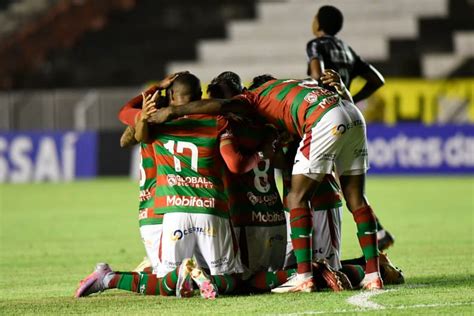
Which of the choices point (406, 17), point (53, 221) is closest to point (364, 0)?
point (406, 17)

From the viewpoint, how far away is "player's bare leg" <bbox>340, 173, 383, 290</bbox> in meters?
8.04

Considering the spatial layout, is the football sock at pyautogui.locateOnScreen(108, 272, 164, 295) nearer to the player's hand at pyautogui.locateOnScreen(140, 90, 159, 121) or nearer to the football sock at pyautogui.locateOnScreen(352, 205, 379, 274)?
the player's hand at pyautogui.locateOnScreen(140, 90, 159, 121)

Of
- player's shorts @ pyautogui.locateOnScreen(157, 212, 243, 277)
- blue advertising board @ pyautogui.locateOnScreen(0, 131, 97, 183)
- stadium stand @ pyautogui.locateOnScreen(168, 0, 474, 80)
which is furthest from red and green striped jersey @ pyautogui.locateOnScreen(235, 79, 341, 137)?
stadium stand @ pyautogui.locateOnScreen(168, 0, 474, 80)

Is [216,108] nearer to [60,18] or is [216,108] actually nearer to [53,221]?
[53,221]

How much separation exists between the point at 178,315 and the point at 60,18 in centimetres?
2525

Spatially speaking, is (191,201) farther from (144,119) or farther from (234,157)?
(144,119)

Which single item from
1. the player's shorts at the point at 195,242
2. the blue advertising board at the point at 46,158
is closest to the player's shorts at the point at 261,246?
the player's shorts at the point at 195,242

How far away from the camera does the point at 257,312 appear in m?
7.05

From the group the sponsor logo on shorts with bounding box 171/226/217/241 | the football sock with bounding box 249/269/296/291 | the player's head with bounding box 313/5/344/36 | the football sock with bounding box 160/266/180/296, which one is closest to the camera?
the football sock with bounding box 160/266/180/296

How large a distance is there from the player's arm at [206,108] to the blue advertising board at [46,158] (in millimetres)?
17904

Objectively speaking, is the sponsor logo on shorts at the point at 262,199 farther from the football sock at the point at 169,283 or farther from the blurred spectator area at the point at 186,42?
the blurred spectator area at the point at 186,42

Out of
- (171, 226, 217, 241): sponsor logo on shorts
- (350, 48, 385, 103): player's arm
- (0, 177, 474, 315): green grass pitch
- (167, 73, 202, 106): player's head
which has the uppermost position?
(350, 48, 385, 103): player's arm

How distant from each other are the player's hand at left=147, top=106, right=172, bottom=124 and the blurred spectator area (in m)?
19.0

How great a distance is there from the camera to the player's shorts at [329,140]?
7.88 meters
